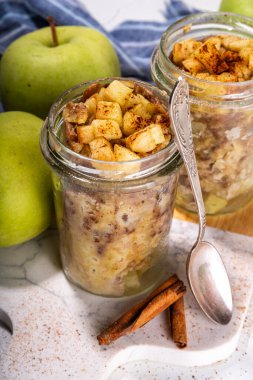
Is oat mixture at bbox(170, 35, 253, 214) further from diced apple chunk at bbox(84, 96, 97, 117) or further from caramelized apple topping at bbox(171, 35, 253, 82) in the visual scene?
diced apple chunk at bbox(84, 96, 97, 117)

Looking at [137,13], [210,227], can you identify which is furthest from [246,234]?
[137,13]

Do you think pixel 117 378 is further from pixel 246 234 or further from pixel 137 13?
pixel 137 13

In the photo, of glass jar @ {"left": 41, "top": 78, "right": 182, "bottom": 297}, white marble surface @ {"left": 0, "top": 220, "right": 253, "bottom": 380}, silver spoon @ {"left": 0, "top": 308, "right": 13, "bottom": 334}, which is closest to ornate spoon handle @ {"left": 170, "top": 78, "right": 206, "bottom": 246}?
glass jar @ {"left": 41, "top": 78, "right": 182, "bottom": 297}

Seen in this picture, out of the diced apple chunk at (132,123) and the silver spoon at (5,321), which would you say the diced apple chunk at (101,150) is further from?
the silver spoon at (5,321)

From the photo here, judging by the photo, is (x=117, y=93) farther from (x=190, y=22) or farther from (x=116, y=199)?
(x=190, y=22)

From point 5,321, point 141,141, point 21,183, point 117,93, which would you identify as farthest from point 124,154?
point 5,321

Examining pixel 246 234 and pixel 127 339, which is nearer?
pixel 127 339
